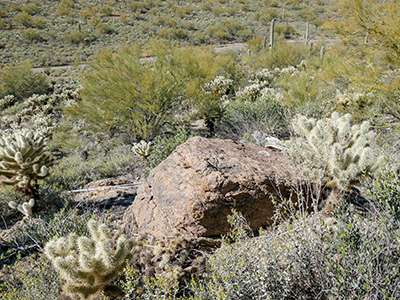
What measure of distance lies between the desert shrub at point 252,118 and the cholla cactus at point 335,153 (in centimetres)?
438

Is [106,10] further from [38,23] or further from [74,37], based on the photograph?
[74,37]

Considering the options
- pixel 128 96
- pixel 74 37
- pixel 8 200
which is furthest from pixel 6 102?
pixel 74 37

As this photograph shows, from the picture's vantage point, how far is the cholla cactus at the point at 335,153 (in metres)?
3.20

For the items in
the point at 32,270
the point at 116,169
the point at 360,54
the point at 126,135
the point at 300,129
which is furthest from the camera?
the point at 126,135

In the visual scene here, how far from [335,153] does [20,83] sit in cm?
2356

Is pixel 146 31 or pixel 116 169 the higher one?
pixel 116 169

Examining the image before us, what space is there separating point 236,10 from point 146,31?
18037mm

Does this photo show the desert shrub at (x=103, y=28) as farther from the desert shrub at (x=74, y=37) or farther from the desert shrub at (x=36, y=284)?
the desert shrub at (x=36, y=284)

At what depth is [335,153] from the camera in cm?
330

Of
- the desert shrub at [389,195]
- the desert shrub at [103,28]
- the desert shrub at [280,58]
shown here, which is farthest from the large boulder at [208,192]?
the desert shrub at [103,28]

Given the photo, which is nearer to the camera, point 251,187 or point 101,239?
point 101,239

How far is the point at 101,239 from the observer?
2443 millimetres

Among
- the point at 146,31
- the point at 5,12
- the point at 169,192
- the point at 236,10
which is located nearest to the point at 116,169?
the point at 169,192

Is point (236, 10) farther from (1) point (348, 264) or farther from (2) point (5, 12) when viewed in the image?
(1) point (348, 264)
